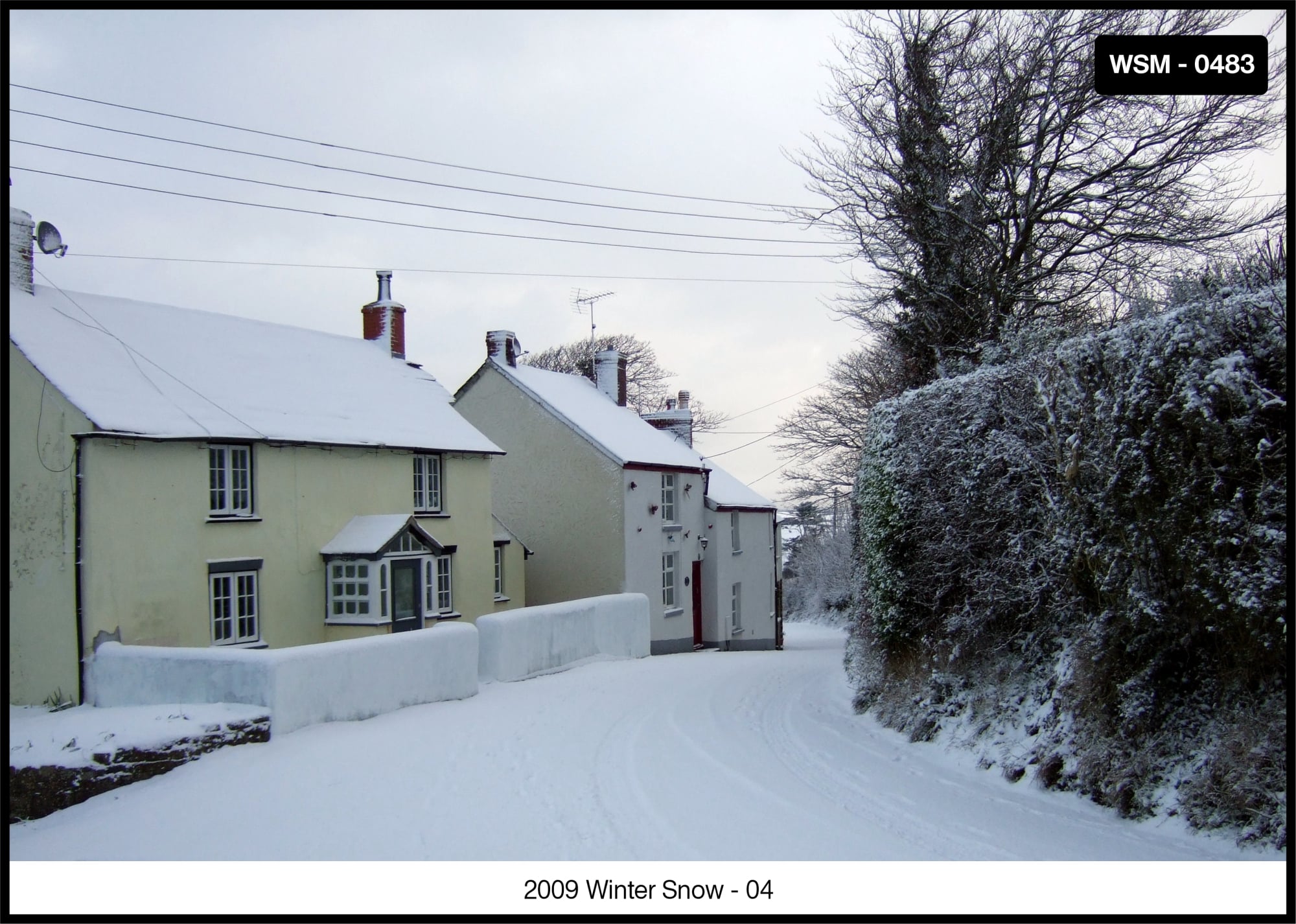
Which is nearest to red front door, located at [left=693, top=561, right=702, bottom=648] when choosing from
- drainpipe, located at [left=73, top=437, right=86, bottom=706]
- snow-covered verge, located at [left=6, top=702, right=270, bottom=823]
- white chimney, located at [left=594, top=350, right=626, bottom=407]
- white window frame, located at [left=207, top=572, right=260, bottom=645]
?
white chimney, located at [left=594, top=350, right=626, bottom=407]

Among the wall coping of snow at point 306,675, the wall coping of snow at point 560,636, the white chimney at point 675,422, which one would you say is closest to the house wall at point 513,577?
the wall coping of snow at point 560,636

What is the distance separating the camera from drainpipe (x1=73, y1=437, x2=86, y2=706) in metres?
13.2

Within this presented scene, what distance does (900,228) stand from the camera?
17406mm

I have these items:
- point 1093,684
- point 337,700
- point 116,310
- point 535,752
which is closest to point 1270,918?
point 1093,684

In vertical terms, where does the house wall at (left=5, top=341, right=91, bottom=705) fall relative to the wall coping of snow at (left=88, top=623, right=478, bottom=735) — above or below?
above

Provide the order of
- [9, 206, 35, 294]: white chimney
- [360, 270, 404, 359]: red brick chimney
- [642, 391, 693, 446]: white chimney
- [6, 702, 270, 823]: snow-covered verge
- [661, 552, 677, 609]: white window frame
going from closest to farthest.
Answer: [6, 702, 270, 823]: snow-covered verge → [9, 206, 35, 294]: white chimney → [360, 270, 404, 359]: red brick chimney → [661, 552, 677, 609]: white window frame → [642, 391, 693, 446]: white chimney

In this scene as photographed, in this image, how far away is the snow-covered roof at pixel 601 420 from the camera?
26375 millimetres

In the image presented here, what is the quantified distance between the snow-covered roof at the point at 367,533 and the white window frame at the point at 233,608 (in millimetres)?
1802

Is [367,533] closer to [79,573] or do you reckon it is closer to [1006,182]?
[79,573]

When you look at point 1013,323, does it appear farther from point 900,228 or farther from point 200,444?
point 200,444

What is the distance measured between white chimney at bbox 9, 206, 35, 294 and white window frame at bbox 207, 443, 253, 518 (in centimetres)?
444

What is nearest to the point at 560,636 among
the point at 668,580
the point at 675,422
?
the point at 668,580

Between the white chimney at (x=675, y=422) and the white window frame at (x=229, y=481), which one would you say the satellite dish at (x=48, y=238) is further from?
the white chimney at (x=675, y=422)

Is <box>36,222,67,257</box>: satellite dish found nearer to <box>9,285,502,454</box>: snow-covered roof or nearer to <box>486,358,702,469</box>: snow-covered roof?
<box>9,285,502,454</box>: snow-covered roof
